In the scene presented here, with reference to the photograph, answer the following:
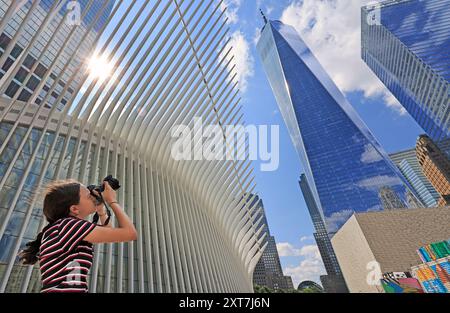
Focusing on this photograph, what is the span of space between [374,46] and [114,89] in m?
123

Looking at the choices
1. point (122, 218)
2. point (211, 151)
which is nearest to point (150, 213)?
point (211, 151)

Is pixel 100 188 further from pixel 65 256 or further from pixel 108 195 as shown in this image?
pixel 65 256

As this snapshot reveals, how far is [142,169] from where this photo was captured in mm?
12766

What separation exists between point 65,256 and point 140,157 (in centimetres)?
1176

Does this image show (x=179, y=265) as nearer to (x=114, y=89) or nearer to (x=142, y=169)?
(x=142, y=169)

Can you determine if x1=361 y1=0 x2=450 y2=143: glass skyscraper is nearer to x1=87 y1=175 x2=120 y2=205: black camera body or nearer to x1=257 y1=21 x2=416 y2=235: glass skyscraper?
x1=257 y1=21 x2=416 y2=235: glass skyscraper

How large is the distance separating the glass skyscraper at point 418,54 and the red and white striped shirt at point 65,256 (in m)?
96.6

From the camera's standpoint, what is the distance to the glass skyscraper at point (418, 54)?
8056cm

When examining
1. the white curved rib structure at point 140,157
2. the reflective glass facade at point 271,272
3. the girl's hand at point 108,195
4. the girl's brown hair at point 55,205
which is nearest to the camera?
the girl's brown hair at point 55,205

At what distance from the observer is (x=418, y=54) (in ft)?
277

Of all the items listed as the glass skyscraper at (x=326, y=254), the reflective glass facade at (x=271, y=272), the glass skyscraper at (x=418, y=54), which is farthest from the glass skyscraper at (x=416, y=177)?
the reflective glass facade at (x=271, y=272)

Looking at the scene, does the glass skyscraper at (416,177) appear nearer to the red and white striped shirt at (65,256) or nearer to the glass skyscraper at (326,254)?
the glass skyscraper at (326,254)
